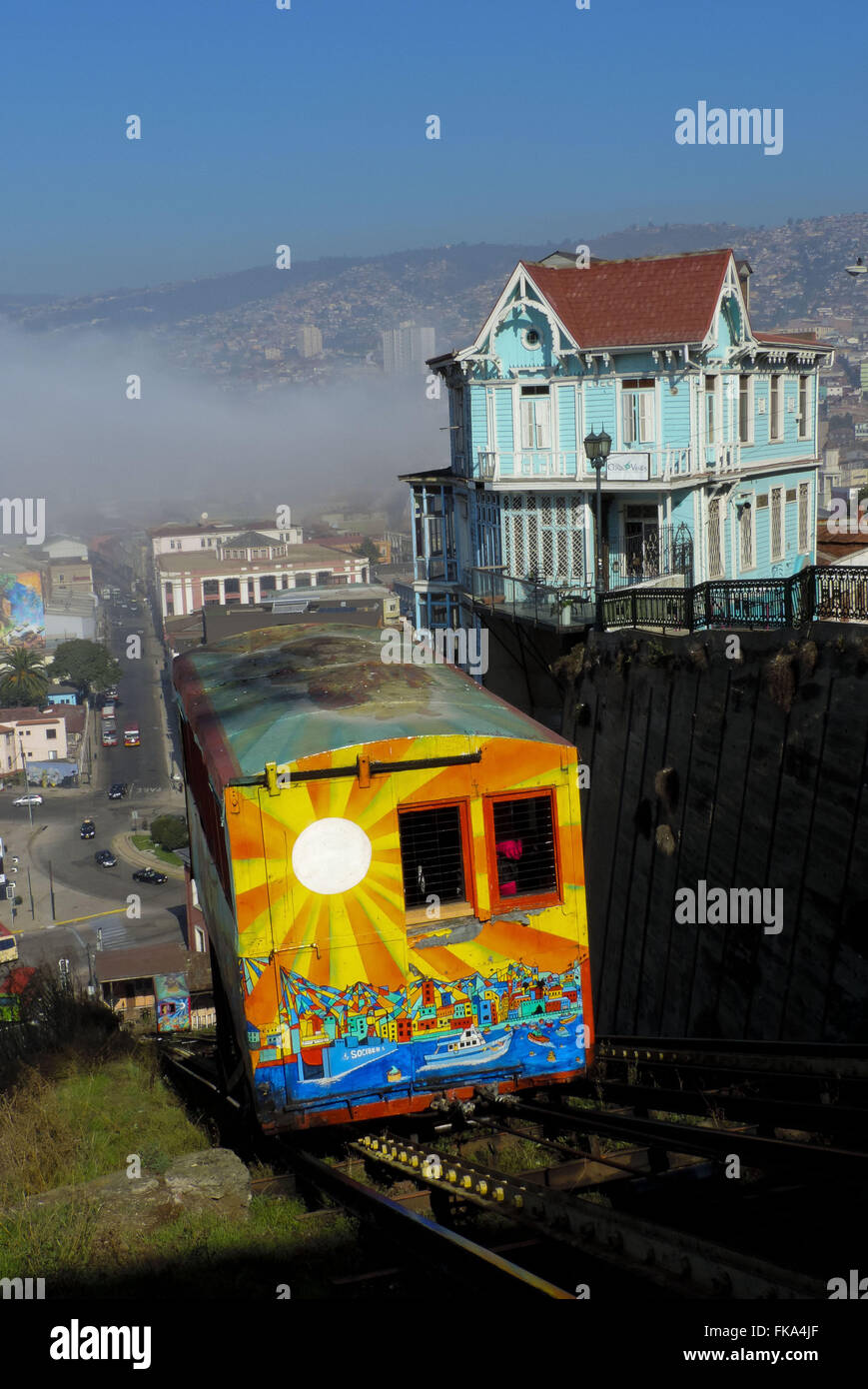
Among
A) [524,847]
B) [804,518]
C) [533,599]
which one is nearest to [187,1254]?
[524,847]

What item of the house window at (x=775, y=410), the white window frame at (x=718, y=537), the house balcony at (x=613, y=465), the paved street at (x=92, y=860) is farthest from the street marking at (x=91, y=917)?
the house window at (x=775, y=410)

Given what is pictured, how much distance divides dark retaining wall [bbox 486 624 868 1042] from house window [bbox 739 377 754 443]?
9659 millimetres

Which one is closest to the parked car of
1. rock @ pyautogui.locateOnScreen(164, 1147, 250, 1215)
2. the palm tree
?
the palm tree

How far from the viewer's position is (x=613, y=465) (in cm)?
2945

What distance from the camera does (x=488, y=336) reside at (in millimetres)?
30781

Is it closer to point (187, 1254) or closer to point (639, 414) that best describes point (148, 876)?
point (639, 414)

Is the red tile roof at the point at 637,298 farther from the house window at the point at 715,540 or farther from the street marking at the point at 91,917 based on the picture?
the street marking at the point at 91,917

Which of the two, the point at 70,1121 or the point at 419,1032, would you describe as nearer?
the point at 419,1032

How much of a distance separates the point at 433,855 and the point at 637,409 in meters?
21.4

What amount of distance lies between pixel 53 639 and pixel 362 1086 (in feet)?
617
